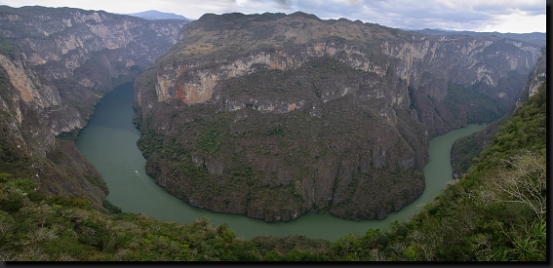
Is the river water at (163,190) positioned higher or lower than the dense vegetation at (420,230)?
lower

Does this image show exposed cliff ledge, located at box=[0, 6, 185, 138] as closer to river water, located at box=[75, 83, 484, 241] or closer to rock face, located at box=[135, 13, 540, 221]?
river water, located at box=[75, 83, 484, 241]

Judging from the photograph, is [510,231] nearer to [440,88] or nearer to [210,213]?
[210,213]

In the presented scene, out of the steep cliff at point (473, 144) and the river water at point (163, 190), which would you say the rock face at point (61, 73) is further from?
the steep cliff at point (473, 144)

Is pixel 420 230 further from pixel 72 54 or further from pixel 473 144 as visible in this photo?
pixel 72 54

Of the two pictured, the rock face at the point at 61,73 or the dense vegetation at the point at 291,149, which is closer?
the rock face at the point at 61,73

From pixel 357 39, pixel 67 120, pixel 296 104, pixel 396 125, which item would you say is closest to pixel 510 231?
pixel 296 104

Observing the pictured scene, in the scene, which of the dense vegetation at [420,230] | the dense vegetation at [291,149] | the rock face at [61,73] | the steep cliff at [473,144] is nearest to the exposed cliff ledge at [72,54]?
the rock face at [61,73]

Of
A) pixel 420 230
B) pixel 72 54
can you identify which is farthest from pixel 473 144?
pixel 72 54
